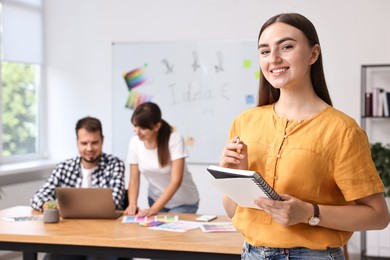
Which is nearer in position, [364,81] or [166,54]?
[364,81]

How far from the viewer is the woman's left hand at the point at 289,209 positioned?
1512 millimetres

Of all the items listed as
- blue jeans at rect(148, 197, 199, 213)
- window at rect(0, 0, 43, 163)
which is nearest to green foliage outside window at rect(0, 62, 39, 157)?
window at rect(0, 0, 43, 163)

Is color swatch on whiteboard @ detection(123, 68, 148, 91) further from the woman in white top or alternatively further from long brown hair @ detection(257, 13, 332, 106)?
long brown hair @ detection(257, 13, 332, 106)

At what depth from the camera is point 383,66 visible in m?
5.17

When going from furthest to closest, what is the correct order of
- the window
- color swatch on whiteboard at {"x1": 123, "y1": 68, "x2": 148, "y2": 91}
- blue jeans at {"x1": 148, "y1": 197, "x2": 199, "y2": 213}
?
1. color swatch on whiteboard at {"x1": 123, "y1": 68, "x2": 148, "y2": 91}
2. the window
3. blue jeans at {"x1": 148, "y1": 197, "x2": 199, "y2": 213}

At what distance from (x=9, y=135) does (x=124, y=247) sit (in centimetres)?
328

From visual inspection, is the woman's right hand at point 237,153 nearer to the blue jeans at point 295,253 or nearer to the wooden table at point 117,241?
the blue jeans at point 295,253

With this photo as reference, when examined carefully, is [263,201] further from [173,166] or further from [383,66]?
[383,66]

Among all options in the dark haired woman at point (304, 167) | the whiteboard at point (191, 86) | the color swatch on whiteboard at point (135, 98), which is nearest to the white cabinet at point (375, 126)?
the whiteboard at point (191, 86)

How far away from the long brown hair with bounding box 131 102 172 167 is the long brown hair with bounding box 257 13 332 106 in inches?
85.7

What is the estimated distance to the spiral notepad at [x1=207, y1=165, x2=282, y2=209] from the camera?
1512 millimetres

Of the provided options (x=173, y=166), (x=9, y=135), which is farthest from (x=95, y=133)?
(x=9, y=135)

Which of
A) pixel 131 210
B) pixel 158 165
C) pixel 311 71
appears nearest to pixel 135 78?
pixel 158 165

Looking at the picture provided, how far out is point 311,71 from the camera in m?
1.67
